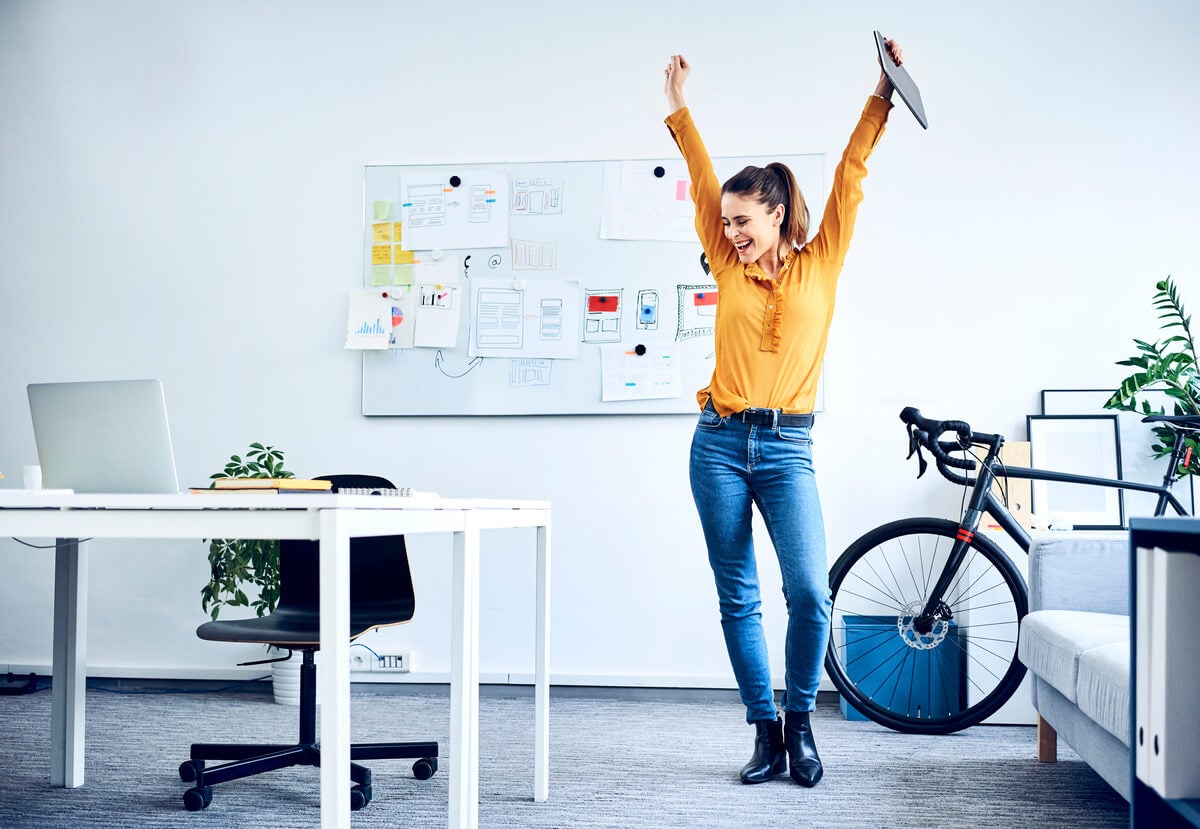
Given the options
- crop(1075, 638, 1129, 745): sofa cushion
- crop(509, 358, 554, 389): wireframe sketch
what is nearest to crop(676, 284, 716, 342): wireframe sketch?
crop(509, 358, 554, 389): wireframe sketch

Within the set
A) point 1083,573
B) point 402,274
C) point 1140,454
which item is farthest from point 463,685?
point 1140,454

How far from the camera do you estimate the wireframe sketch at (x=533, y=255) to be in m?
3.27

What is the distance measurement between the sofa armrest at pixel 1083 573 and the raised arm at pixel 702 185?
99 cm

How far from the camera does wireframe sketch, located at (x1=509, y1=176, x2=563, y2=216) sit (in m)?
3.28

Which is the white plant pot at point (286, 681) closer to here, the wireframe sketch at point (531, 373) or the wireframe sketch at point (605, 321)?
the wireframe sketch at point (531, 373)

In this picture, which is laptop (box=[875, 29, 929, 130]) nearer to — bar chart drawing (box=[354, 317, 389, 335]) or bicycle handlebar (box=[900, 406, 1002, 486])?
bicycle handlebar (box=[900, 406, 1002, 486])

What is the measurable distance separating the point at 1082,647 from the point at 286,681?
2.30m

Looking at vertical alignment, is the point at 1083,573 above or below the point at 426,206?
below

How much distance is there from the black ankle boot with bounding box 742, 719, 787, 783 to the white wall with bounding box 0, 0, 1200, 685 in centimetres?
95

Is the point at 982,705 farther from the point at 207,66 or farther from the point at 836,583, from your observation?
the point at 207,66

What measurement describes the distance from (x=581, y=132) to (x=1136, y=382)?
191 cm

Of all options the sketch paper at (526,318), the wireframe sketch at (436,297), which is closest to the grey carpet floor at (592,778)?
the sketch paper at (526,318)

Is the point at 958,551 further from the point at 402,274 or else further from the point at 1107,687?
the point at 402,274

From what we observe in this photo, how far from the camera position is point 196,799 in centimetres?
192
